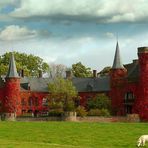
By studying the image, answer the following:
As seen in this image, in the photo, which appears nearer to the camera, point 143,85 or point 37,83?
point 143,85

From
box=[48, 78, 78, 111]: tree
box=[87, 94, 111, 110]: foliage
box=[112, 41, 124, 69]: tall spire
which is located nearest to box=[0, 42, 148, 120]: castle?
box=[112, 41, 124, 69]: tall spire

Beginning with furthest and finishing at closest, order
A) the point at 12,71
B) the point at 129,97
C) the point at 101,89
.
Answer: the point at 101,89
the point at 12,71
the point at 129,97

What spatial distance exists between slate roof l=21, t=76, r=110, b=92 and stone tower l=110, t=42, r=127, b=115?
13.9 metres

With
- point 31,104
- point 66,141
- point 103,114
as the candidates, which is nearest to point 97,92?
point 31,104

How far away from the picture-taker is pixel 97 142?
37.3 m

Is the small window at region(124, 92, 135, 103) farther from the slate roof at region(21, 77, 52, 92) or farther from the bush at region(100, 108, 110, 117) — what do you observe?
the slate roof at region(21, 77, 52, 92)

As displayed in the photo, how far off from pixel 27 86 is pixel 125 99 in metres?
29.0

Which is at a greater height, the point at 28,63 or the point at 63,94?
the point at 28,63

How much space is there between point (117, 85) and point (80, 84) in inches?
798

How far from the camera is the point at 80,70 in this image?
131750mm

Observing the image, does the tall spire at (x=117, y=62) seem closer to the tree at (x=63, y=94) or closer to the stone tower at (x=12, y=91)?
the tree at (x=63, y=94)

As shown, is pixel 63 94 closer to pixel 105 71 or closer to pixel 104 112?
pixel 104 112

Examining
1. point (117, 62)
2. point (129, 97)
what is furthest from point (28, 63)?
point (129, 97)

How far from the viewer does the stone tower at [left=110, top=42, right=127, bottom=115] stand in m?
92.8
